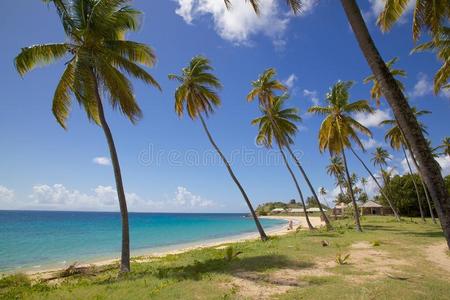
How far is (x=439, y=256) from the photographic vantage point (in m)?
10.7

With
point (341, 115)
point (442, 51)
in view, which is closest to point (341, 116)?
point (341, 115)

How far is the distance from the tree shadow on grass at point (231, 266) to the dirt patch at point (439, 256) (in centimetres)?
401

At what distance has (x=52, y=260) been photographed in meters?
21.4

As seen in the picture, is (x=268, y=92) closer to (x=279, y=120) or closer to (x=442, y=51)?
(x=279, y=120)

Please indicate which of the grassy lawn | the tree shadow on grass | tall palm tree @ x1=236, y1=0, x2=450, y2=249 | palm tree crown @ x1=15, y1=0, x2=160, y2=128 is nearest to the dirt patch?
the grassy lawn

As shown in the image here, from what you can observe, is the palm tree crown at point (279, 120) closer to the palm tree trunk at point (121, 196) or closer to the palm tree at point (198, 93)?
the palm tree at point (198, 93)

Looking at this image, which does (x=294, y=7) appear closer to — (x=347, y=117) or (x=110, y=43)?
(x=110, y=43)

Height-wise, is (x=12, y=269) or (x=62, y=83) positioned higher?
(x=62, y=83)

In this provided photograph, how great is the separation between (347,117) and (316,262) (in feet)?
48.7

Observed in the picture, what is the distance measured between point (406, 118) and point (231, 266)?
7.89 m

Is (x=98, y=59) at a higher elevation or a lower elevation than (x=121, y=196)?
higher

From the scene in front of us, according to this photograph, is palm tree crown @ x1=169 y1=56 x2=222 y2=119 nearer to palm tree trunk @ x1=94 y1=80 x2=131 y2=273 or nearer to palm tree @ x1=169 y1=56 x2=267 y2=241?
palm tree @ x1=169 y1=56 x2=267 y2=241

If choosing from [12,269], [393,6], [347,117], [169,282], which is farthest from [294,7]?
[12,269]

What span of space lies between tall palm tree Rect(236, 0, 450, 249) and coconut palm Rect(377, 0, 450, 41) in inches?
220
